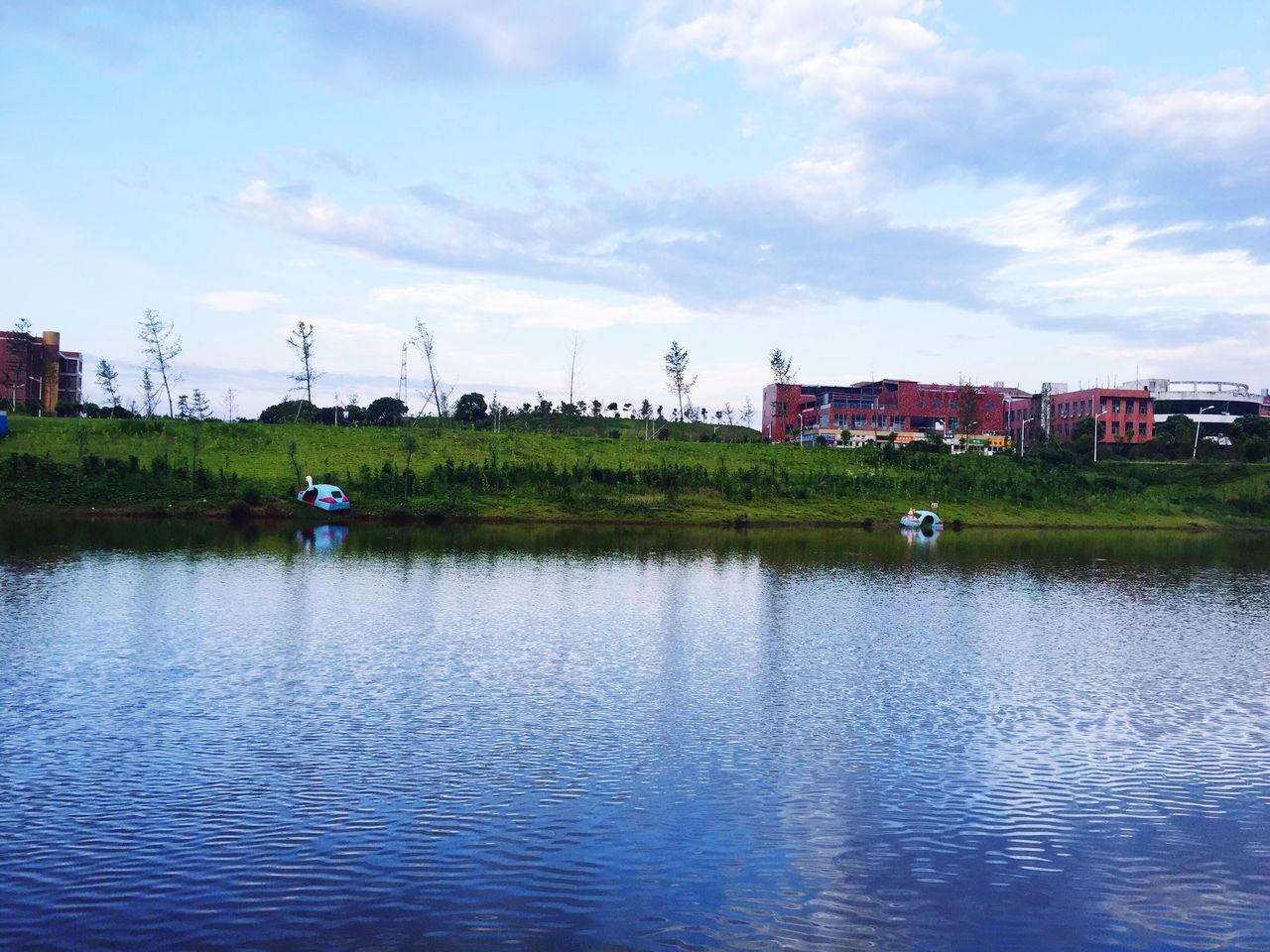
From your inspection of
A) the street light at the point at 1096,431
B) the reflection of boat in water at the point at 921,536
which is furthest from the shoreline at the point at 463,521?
the street light at the point at 1096,431

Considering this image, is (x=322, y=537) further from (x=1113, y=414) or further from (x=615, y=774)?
(x=1113, y=414)

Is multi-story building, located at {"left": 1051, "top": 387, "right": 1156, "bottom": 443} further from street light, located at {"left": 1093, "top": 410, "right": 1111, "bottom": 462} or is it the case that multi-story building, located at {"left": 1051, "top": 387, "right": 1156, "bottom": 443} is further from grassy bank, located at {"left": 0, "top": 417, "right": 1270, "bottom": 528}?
grassy bank, located at {"left": 0, "top": 417, "right": 1270, "bottom": 528}

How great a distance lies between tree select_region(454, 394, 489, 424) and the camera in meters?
138

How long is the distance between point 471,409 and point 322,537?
85.3m

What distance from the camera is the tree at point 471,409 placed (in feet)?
453

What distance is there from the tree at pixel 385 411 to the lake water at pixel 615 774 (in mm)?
112768

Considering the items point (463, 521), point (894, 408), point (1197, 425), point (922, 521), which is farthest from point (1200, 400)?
point (463, 521)

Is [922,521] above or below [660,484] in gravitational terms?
below

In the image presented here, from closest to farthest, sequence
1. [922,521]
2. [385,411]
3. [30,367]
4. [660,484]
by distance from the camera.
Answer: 1. [922,521]
2. [660,484]
3. [30,367]
4. [385,411]

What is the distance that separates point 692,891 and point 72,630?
81.1 ft

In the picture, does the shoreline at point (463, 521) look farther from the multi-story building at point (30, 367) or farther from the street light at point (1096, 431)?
the multi-story building at point (30, 367)

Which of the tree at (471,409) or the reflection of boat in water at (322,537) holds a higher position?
the tree at (471,409)

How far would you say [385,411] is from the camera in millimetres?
158375

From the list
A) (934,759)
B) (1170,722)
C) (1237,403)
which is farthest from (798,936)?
(1237,403)
